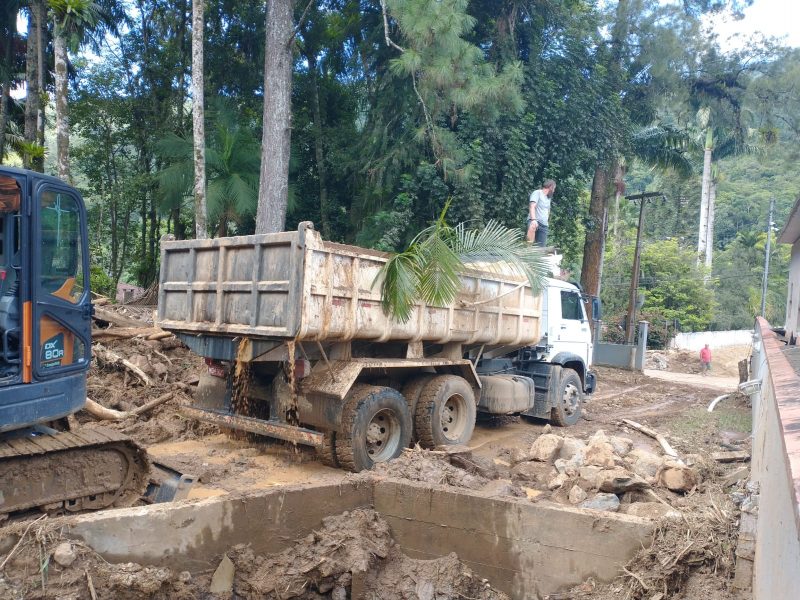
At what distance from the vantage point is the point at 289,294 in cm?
635

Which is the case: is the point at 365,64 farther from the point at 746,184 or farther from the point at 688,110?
the point at 746,184

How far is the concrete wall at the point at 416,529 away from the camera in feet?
13.9

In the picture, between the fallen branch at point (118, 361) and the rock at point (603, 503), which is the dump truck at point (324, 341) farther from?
the rock at point (603, 503)

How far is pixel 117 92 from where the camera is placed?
68.0 feet

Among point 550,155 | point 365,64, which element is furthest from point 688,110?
point 365,64

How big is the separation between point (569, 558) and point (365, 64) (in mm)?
15453

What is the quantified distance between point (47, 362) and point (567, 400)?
8.27 m

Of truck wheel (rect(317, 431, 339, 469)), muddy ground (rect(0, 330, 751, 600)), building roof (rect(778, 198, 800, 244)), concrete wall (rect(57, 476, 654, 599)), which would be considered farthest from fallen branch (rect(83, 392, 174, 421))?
building roof (rect(778, 198, 800, 244))

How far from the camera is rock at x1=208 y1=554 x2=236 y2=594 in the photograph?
4.48m

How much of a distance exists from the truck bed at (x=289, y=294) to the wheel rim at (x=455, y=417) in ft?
2.76

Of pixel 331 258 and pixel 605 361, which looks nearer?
pixel 331 258

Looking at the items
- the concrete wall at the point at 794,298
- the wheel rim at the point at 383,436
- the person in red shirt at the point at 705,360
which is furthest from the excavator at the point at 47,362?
the person in red shirt at the point at 705,360

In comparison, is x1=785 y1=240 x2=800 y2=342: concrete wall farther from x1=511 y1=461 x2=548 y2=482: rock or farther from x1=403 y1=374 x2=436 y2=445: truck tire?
x1=403 y1=374 x2=436 y2=445: truck tire

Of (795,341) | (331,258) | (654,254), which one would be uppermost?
(654,254)
